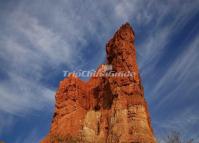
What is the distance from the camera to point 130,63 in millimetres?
60844

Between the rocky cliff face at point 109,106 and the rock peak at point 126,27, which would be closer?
the rocky cliff face at point 109,106

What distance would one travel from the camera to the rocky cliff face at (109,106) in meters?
53.6

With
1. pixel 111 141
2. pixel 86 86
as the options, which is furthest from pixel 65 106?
pixel 111 141

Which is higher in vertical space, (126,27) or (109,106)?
(126,27)

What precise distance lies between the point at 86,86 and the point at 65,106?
890cm

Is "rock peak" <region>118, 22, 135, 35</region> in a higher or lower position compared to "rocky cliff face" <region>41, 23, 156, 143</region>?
higher

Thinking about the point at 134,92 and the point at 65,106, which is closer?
→ the point at 134,92

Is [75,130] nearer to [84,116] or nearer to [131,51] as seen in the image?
[84,116]

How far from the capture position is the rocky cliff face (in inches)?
2110

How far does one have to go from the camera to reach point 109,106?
61.2 m

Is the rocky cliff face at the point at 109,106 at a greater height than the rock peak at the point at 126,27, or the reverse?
the rock peak at the point at 126,27

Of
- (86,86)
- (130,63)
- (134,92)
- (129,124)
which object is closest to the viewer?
(129,124)

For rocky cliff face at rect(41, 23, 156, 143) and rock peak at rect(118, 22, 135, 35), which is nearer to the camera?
rocky cliff face at rect(41, 23, 156, 143)

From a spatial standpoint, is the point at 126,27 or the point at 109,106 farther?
the point at 126,27
